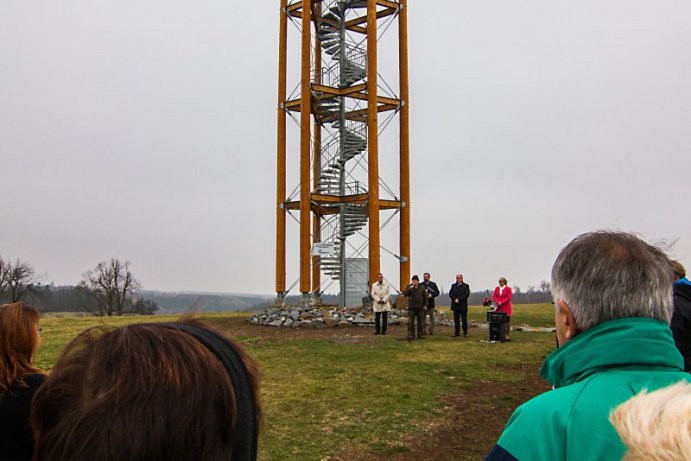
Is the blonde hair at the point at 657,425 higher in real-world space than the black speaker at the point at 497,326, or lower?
higher

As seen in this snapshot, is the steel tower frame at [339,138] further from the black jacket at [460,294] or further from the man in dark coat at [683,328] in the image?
the man in dark coat at [683,328]

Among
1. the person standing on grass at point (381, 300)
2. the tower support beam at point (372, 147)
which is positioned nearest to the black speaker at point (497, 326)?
the person standing on grass at point (381, 300)

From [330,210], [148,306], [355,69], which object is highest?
[355,69]

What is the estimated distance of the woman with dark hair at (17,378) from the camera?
2.58 meters

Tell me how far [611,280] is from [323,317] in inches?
690

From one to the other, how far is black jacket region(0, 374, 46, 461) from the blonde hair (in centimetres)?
262

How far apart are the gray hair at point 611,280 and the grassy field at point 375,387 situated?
7.93 ft

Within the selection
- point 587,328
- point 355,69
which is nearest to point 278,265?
point 355,69

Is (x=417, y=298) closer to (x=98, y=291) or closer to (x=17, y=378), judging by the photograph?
(x=17, y=378)

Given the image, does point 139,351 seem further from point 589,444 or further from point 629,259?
point 629,259

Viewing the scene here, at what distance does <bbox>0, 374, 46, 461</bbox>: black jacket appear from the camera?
2.57m

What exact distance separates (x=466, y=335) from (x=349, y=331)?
378 cm

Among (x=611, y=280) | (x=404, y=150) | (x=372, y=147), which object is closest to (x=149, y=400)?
(x=611, y=280)

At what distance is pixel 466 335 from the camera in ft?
51.6
